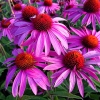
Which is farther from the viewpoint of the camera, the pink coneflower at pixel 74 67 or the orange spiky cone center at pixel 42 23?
the orange spiky cone center at pixel 42 23

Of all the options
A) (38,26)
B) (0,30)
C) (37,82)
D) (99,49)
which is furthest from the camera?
(0,30)

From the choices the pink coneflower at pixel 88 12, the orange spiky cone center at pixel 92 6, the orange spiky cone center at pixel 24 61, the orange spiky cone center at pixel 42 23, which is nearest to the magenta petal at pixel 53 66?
the orange spiky cone center at pixel 24 61

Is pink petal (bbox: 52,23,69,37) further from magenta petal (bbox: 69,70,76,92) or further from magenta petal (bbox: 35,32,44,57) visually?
magenta petal (bbox: 69,70,76,92)

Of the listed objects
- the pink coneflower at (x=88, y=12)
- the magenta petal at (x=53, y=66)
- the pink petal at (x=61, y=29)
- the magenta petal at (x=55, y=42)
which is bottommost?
the pink coneflower at (x=88, y=12)

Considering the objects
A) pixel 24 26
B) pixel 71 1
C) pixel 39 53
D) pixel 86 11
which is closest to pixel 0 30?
pixel 71 1

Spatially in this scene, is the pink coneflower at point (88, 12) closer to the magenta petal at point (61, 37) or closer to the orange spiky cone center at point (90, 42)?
the orange spiky cone center at point (90, 42)

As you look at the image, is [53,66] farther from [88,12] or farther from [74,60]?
[88,12]

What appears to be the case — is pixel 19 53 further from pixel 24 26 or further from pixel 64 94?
pixel 64 94
